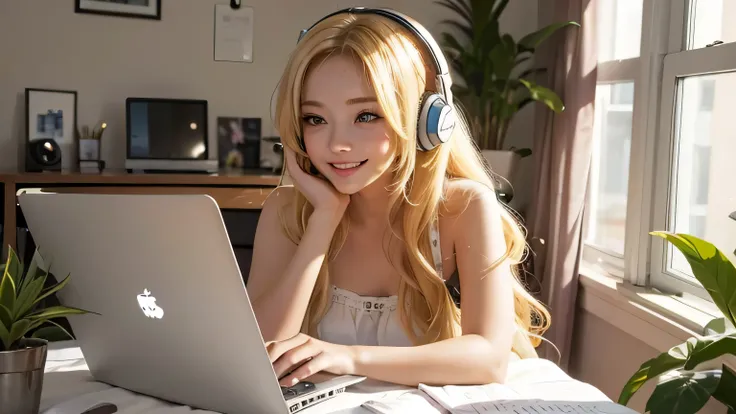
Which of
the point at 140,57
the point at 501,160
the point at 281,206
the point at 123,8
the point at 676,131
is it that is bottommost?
the point at 281,206

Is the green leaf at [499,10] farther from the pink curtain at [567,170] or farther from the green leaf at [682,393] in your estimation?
the green leaf at [682,393]

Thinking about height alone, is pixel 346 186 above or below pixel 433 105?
below

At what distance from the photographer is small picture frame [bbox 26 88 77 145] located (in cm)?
317

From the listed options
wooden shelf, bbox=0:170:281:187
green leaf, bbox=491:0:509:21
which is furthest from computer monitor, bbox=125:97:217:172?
green leaf, bbox=491:0:509:21

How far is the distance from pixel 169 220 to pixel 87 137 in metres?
2.60

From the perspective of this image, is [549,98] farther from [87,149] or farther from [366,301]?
[87,149]

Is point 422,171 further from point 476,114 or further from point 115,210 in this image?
point 476,114

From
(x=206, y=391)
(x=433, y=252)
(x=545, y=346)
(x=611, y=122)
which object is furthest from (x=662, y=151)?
(x=206, y=391)

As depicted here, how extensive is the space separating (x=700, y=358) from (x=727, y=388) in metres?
0.13

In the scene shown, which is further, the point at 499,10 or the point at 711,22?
the point at 499,10

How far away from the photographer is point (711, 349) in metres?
1.37

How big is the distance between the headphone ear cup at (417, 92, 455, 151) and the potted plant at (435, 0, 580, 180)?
179cm

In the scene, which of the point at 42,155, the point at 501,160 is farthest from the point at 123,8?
the point at 501,160

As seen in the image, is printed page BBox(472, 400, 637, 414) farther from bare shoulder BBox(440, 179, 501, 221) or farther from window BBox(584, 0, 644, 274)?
window BBox(584, 0, 644, 274)
